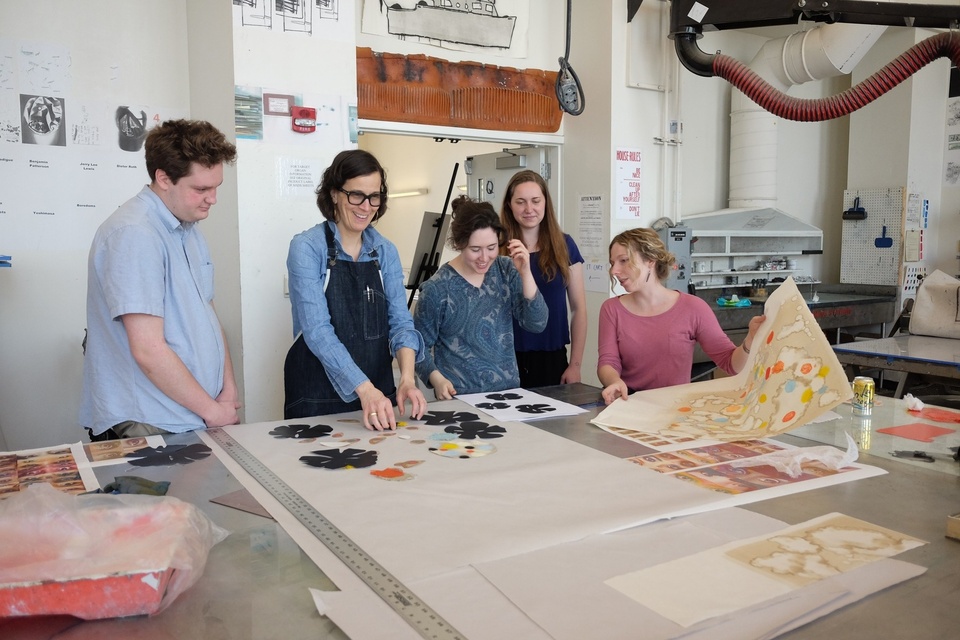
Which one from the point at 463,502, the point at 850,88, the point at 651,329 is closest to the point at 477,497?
the point at 463,502

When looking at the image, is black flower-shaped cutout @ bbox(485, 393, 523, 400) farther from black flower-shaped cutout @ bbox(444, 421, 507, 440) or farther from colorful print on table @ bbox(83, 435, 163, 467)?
colorful print on table @ bbox(83, 435, 163, 467)

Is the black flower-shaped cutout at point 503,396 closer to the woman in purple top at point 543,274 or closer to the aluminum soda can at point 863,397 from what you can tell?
the woman in purple top at point 543,274

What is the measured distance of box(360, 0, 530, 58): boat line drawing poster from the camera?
158 inches

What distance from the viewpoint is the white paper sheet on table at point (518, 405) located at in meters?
2.11

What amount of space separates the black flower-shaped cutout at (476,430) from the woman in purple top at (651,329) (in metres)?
0.63

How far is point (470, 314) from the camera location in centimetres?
253

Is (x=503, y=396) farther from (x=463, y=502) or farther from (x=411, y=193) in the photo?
(x=411, y=193)

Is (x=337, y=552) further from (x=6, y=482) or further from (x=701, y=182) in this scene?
(x=701, y=182)

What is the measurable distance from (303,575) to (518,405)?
118cm

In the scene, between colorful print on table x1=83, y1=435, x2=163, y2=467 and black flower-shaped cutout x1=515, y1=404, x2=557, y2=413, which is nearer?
colorful print on table x1=83, y1=435, x2=163, y2=467

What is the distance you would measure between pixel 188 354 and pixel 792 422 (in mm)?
1550

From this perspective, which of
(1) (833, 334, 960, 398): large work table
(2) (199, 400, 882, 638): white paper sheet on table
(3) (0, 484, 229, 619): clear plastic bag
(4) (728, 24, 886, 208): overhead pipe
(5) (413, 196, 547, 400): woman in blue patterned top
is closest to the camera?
(3) (0, 484, 229, 619): clear plastic bag

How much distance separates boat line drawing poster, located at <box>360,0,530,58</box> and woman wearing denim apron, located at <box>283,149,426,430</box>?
2.09m

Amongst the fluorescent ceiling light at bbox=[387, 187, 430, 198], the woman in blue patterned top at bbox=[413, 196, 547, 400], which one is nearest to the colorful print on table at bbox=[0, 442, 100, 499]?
the woman in blue patterned top at bbox=[413, 196, 547, 400]
